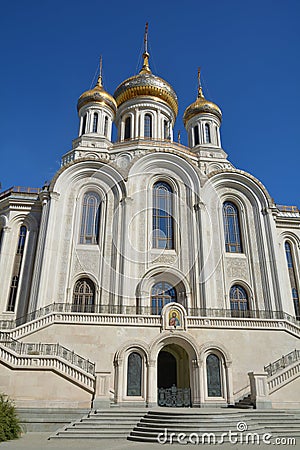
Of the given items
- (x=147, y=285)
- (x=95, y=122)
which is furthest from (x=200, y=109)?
(x=147, y=285)

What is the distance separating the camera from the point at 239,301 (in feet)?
64.7

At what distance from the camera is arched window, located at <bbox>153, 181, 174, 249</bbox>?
20.5 m

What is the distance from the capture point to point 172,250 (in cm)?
2022

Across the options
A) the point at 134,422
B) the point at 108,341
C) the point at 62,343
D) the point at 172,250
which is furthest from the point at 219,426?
the point at 172,250

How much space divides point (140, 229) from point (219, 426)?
12.1m

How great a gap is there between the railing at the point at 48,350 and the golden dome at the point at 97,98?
769 inches

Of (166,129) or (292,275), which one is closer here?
(292,275)

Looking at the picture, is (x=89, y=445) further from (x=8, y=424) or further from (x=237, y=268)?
(x=237, y=268)

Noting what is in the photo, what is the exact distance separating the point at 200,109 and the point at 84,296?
A: 736 inches

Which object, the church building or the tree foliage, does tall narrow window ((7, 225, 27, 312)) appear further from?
the tree foliage

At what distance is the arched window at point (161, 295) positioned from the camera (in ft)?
61.7

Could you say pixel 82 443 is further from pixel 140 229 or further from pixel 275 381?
pixel 140 229

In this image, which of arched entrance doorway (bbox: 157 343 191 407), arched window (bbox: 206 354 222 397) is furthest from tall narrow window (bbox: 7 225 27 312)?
arched window (bbox: 206 354 222 397)

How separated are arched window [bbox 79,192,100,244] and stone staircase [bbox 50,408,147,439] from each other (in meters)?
10.6
